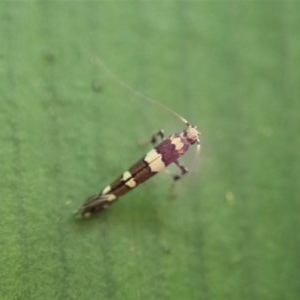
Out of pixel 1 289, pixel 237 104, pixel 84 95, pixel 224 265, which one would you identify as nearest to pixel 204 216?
pixel 224 265

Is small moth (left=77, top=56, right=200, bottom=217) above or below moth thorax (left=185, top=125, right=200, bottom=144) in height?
below

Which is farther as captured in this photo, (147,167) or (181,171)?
(181,171)

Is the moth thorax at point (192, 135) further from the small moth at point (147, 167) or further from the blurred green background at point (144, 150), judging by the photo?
the blurred green background at point (144, 150)

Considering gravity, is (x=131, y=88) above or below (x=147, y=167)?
above

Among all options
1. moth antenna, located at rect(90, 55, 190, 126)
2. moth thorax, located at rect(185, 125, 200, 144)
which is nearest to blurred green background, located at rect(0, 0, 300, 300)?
moth antenna, located at rect(90, 55, 190, 126)

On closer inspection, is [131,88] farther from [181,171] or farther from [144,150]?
[181,171]

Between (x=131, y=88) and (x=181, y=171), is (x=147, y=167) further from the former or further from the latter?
(x=131, y=88)

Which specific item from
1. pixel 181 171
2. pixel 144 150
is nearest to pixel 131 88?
pixel 144 150

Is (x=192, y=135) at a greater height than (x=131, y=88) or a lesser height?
lesser

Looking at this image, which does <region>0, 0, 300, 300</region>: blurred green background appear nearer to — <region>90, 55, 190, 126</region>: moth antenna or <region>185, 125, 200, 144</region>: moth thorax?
<region>90, 55, 190, 126</region>: moth antenna
